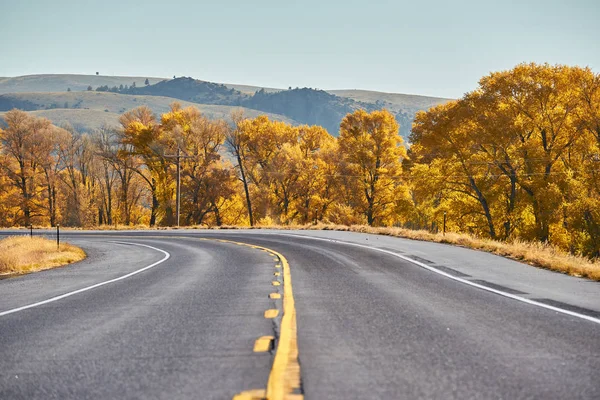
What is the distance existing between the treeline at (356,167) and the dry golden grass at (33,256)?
23887 millimetres

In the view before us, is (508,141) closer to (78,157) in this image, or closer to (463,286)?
(463,286)

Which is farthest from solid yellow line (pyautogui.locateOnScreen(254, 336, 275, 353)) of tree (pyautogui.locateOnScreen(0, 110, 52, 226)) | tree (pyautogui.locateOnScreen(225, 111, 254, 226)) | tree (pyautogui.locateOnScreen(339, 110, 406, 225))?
tree (pyautogui.locateOnScreen(0, 110, 52, 226))

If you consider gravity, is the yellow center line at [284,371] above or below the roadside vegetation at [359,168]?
below

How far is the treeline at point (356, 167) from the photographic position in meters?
32.5

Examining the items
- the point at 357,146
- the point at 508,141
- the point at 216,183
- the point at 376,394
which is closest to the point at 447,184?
the point at 508,141

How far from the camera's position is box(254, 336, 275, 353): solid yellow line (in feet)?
14.7

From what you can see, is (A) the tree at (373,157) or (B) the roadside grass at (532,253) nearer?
(B) the roadside grass at (532,253)

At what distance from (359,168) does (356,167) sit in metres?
0.32

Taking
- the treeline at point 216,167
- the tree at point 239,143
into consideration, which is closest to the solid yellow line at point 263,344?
the treeline at point 216,167

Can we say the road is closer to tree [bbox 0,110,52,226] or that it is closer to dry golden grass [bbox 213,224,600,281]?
dry golden grass [bbox 213,224,600,281]

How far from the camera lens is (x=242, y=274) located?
11.2 meters

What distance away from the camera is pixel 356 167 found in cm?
4631

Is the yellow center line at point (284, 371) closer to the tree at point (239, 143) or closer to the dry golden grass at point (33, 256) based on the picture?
the dry golden grass at point (33, 256)

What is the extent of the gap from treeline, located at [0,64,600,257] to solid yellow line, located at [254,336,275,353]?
28965mm
